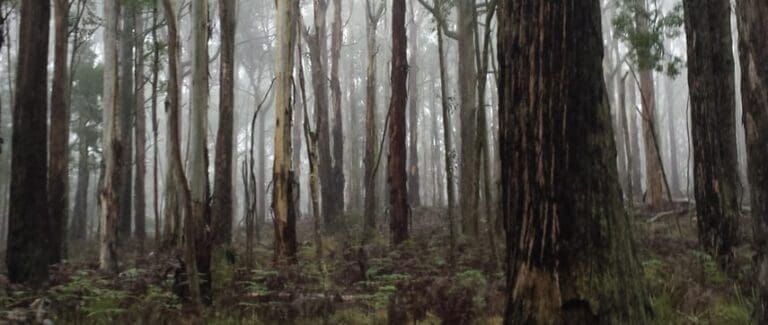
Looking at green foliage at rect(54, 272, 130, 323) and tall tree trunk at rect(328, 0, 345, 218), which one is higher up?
tall tree trunk at rect(328, 0, 345, 218)

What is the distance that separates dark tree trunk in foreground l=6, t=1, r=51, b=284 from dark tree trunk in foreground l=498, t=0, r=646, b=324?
6.03 meters

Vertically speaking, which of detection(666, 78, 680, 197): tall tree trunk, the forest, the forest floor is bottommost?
the forest floor

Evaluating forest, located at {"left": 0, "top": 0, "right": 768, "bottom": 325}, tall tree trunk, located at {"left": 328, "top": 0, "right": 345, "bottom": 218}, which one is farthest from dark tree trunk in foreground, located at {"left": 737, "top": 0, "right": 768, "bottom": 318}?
tall tree trunk, located at {"left": 328, "top": 0, "right": 345, "bottom": 218}

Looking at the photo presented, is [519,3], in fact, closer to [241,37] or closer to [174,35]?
[174,35]

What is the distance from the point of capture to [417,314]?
4.86 meters

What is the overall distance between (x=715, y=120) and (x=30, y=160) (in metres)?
7.47

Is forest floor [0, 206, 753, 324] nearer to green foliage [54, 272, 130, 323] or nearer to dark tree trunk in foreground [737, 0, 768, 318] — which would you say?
green foliage [54, 272, 130, 323]

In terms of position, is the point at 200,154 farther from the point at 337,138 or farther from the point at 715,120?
the point at 337,138

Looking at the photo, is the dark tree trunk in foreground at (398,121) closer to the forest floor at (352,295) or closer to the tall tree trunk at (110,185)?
the forest floor at (352,295)

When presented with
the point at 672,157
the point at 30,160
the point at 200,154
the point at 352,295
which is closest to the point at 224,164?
the point at 30,160

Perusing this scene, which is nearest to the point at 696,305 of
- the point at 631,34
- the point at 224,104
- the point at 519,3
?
the point at 519,3

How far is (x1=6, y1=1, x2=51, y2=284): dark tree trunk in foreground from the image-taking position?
23.8ft

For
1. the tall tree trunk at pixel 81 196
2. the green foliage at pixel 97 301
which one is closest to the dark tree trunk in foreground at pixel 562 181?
the green foliage at pixel 97 301

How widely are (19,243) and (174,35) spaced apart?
13.7ft
